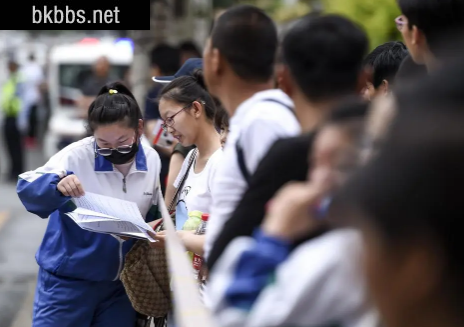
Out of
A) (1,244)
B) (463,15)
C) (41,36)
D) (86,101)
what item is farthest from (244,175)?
(41,36)

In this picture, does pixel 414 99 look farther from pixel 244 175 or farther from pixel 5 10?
pixel 5 10

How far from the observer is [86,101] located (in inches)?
480

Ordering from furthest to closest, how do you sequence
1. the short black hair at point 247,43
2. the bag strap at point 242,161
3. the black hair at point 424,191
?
the short black hair at point 247,43 < the bag strap at point 242,161 < the black hair at point 424,191

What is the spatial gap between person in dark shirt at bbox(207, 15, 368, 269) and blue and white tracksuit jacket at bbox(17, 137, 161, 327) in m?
2.07

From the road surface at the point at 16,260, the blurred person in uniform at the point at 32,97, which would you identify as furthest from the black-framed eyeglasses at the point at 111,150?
the blurred person in uniform at the point at 32,97

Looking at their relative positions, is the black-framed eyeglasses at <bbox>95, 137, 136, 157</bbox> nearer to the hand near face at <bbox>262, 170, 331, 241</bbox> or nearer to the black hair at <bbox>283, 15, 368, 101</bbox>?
the black hair at <bbox>283, 15, 368, 101</bbox>

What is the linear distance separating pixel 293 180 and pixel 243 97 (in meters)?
0.50

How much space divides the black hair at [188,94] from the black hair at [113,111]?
0.16 metres

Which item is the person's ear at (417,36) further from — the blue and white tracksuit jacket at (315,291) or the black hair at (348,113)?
the blue and white tracksuit jacket at (315,291)

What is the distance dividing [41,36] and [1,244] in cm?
2864

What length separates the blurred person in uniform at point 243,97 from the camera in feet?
8.15

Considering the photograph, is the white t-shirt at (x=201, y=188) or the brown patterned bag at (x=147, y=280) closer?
the white t-shirt at (x=201, y=188)

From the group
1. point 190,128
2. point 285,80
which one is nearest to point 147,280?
point 190,128

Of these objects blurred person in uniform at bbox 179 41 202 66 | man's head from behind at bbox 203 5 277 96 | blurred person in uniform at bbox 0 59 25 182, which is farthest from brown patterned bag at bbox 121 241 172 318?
blurred person in uniform at bbox 0 59 25 182
